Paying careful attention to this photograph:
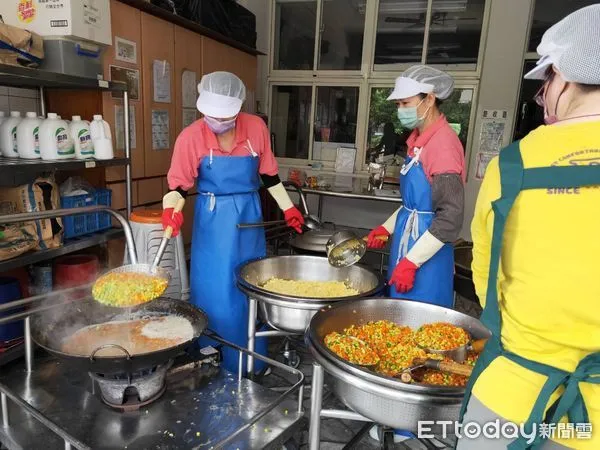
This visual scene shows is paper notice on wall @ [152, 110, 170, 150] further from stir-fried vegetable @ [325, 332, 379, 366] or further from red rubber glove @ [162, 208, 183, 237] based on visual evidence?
stir-fried vegetable @ [325, 332, 379, 366]

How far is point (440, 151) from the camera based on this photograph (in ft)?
6.15

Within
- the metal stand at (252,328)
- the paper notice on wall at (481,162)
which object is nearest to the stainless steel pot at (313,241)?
the metal stand at (252,328)

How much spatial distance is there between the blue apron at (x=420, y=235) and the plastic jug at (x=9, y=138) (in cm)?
220

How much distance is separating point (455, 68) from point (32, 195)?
4.55m

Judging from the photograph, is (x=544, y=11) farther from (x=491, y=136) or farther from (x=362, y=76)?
(x=362, y=76)

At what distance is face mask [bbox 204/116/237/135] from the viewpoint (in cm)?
216

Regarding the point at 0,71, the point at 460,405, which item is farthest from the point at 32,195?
the point at 460,405

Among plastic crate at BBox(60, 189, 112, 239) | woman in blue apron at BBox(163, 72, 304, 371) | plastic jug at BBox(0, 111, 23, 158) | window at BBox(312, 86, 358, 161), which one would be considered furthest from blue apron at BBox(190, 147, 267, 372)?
window at BBox(312, 86, 358, 161)

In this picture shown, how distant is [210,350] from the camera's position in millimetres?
1900

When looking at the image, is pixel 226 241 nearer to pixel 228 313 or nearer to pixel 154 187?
pixel 228 313

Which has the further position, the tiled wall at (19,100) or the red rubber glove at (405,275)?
the tiled wall at (19,100)

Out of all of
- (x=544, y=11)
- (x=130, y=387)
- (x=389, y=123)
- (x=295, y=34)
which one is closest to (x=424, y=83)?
(x=130, y=387)

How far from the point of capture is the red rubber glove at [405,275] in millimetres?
1842

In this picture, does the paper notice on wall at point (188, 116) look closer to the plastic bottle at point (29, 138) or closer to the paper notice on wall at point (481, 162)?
the plastic bottle at point (29, 138)
